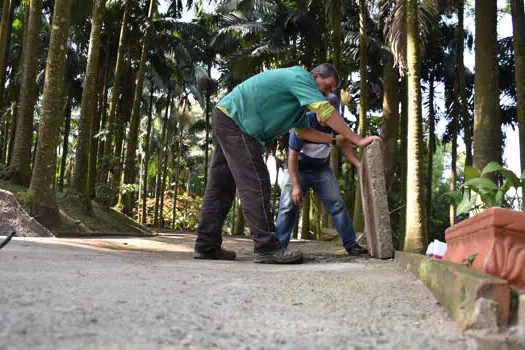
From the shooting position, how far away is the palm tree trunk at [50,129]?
7.78m

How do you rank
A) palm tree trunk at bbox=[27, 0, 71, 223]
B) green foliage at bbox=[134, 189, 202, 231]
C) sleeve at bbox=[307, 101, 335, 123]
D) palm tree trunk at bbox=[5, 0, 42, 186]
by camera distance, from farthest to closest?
green foliage at bbox=[134, 189, 202, 231] → palm tree trunk at bbox=[5, 0, 42, 186] → palm tree trunk at bbox=[27, 0, 71, 223] → sleeve at bbox=[307, 101, 335, 123]

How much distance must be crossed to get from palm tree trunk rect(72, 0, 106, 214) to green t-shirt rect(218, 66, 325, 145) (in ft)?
22.1

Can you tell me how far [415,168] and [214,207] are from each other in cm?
345

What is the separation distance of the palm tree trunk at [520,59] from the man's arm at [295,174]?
18.0ft

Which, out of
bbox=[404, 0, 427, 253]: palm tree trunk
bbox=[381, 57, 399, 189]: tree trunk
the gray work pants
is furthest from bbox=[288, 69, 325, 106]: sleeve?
bbox=[381, 57, 399, 189]: tree trunk

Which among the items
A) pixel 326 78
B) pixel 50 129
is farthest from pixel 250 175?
pixel 50 129

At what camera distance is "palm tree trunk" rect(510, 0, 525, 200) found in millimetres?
8930

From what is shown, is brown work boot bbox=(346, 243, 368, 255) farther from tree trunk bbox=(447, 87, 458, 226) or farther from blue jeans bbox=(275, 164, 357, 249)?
tree trunk bbox=(447, 87, 458, 226)

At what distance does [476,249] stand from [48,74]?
24.2 feet

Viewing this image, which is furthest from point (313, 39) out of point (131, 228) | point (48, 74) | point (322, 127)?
point (322, 127)

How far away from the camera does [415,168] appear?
6820mm

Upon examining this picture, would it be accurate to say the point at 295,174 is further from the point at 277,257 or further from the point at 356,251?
the point at 277,257

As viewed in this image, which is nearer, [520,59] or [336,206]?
[336,206]

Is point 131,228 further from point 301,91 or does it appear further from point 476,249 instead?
point 476,249
